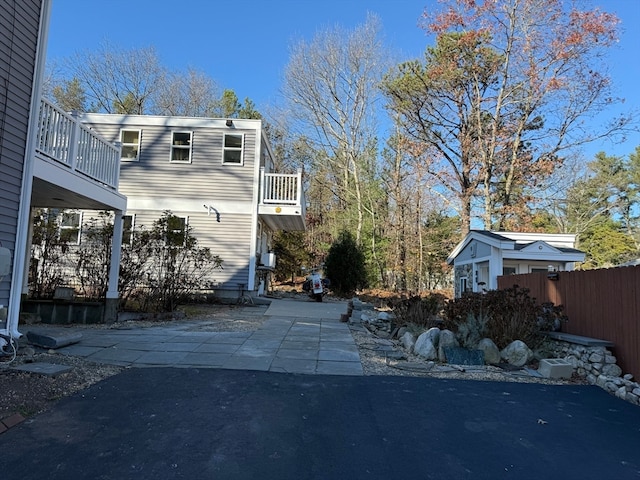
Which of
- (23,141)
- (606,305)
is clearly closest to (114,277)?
(23,141)

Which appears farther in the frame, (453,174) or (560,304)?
(453,174)

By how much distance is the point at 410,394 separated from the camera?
4.48 metres

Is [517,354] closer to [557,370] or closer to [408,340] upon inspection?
[557,370]

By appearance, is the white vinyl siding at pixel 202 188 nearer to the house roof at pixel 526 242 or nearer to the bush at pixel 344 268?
the bush at pixel 344 268

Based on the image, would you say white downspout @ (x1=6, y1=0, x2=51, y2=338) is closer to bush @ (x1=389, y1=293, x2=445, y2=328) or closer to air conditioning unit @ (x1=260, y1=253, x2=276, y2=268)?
bush @ (x1=389, y1=293, x2=445, y2=328)

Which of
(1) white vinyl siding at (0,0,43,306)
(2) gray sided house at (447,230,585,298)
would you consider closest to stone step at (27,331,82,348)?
(1) white vinyl siding at (0,0,43,306)

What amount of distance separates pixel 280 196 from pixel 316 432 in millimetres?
11238

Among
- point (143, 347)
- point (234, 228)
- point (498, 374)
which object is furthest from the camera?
point (234, 228)

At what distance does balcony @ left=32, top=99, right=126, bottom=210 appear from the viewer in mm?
6543

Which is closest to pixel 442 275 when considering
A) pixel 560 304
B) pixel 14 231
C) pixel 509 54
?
pixel 509 54

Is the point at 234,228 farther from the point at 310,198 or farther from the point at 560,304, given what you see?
the point at 310,198

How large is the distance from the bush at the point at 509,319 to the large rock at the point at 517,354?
0.31m

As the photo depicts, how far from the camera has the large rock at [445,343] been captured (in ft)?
20.3

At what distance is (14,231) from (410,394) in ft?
18.0
